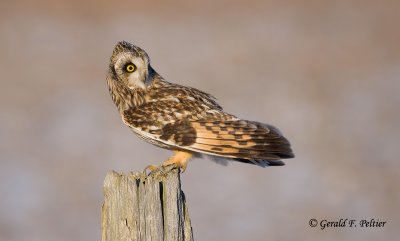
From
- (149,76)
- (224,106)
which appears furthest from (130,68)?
(224,106)

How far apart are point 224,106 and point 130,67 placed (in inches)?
307

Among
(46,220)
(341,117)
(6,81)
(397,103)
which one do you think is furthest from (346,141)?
(6,81)

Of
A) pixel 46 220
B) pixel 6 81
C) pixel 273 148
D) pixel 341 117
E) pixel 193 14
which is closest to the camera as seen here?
pixel 273 148

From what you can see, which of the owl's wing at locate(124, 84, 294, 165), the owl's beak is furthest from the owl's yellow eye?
the owl's wing at locate(124, 84, 294, 165)

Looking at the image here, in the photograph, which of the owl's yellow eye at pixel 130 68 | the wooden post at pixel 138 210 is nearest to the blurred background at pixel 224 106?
the owl's yellow eye at pixel 130 68

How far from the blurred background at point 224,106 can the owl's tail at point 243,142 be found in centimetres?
462

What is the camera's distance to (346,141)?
14.9 m

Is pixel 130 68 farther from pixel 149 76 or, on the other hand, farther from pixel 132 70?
pixel 149 76

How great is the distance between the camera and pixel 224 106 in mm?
15961

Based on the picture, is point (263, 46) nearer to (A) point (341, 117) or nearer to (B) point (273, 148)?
(A) point (341, 117)

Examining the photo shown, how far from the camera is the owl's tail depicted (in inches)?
285

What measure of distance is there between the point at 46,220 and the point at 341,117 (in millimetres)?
5391

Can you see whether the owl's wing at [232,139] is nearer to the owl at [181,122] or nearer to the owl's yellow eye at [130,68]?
the owl at [181,122]

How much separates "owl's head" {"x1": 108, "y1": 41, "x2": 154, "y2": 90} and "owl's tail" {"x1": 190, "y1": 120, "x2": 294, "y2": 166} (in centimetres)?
79
